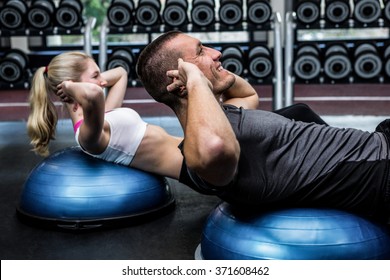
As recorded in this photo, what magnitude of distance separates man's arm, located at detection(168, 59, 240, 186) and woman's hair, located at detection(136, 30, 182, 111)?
0.23m

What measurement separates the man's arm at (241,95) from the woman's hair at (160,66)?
30.1 inches

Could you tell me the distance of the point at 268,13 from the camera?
5242 mm

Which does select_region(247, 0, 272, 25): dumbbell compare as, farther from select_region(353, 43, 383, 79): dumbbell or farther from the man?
the man

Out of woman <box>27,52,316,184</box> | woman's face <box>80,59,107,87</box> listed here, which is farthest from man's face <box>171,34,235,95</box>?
woman's face <box>80,59,107,87</box>

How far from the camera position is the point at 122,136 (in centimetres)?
258

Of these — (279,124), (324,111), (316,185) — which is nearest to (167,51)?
(279,124)

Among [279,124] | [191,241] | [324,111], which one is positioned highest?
→ [279,124]

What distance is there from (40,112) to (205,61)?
1.10 meters

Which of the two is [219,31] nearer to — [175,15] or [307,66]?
[175,15]

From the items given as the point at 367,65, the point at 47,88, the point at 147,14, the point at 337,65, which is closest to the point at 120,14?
the point at 147,14

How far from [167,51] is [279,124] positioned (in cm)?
42

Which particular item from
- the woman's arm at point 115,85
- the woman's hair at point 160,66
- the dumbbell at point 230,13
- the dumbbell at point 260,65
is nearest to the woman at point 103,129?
the woman's arm at point 115,85

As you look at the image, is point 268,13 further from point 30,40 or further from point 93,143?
point 30,40
